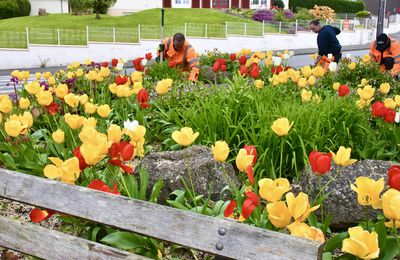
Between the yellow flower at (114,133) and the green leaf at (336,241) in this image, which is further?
the yellow flower at (114,133)

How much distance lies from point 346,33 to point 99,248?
35.5 metres

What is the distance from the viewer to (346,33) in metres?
35.8

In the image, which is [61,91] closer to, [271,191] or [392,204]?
[271,191]

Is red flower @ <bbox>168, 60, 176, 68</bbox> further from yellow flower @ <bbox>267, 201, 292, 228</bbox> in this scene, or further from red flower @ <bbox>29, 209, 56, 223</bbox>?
yellow flower @ <bbox>267, 201, 292, 228</bbox>

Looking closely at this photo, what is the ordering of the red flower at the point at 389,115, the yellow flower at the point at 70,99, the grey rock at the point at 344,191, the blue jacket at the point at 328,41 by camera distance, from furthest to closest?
1. the blue jacket at the point at 328,41
2. the yellow flower at the point at 70,99
3. the red flower at the point at 389,115
4. the grey rock at the point at 344,191

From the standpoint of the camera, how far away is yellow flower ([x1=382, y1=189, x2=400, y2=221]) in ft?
6.44

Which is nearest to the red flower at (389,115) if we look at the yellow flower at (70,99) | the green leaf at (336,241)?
the green leaf at (336,241)

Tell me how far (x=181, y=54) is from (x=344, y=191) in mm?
5878

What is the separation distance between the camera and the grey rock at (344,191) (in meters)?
3.07

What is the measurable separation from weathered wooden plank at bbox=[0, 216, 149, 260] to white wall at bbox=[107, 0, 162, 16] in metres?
41.4

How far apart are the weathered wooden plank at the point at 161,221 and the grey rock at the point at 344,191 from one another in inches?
35.9

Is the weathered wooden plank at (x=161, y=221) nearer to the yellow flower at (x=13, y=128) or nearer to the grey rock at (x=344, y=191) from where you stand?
the yellow flower at (x=13, y=128)

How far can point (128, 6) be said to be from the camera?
1703 inches

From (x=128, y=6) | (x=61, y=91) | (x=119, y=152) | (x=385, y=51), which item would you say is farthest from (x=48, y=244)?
(x=128, y=6)
